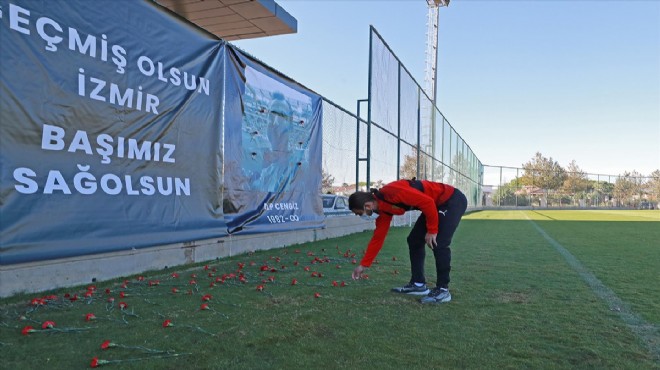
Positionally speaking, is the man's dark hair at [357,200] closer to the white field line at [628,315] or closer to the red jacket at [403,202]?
the red jacket at [403,202]

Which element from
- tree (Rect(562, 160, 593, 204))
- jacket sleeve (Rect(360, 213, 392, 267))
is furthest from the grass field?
tree (Rect(562, 160, 593, 204))

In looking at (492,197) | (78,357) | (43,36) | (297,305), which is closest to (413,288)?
(297,305)

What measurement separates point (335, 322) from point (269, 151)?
5.48m

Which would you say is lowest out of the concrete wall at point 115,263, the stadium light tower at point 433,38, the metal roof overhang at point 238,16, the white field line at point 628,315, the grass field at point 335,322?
the grass field at point 335,322

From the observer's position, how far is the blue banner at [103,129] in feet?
13.9

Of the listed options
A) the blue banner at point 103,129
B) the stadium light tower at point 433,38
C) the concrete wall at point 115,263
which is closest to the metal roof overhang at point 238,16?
the blue banner at point 103,129

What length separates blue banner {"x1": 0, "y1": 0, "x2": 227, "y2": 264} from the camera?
425cm

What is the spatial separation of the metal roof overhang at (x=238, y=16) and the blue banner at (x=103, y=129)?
123 inches

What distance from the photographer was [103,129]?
5094mm

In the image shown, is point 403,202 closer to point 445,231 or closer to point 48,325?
point 445,231

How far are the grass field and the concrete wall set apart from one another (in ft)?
0.48

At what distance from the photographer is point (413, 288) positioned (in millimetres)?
4816

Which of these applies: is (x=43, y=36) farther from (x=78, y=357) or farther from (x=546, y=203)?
(x=546, y=203)

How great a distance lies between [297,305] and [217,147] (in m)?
3.62
